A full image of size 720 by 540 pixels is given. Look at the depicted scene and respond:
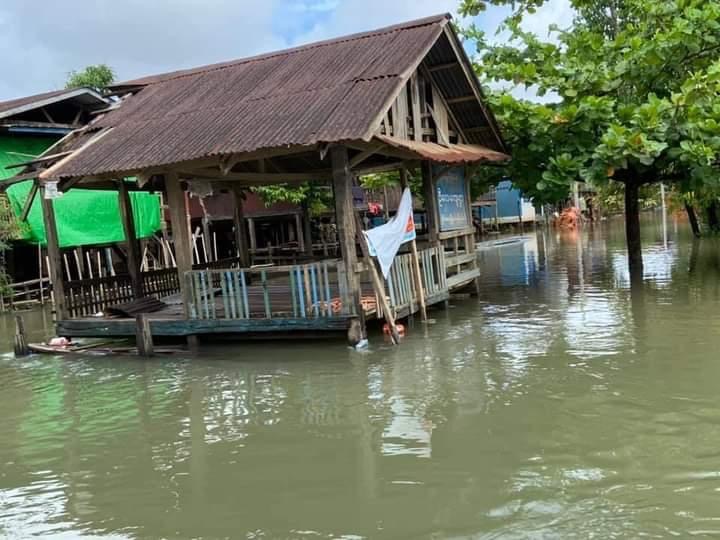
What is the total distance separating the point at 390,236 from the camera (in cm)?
963

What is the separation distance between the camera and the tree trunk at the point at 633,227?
46.0 ft

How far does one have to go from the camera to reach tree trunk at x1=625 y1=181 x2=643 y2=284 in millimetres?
14023

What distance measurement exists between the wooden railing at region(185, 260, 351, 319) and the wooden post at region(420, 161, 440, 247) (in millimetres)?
2058

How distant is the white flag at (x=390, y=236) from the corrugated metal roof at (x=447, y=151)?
792 millimetres

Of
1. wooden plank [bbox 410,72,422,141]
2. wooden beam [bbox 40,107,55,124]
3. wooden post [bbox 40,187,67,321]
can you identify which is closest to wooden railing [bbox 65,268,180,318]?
wooden post [bbox 40,187,67,321]

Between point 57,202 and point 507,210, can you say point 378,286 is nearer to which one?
point 57,202

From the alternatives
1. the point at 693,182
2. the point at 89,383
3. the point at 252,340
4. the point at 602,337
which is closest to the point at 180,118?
the point at 252,340

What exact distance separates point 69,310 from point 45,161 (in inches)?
99.5

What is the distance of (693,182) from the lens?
12383 mm

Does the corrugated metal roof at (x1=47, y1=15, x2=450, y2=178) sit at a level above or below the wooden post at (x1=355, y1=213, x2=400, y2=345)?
above

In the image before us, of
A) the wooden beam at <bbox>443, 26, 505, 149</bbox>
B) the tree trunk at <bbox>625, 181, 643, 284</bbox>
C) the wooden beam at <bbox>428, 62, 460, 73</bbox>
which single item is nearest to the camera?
the wooden beam at <bbox>443, 26, 505, 149</bbox>

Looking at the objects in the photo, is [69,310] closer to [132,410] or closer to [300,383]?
[132,410]

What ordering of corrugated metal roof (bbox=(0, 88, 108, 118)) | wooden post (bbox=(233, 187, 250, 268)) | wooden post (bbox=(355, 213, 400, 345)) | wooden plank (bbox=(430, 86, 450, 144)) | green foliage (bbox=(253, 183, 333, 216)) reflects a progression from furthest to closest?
green foliage (bbox=(253, 183, 333, 216))
corrugated metal roof (bbox=(0, 88, 108, 118))
wooden post (bbox=(233, 187, 250, 268))
wooden plank (bbox=(430, 86, 450, 144))
wooden post (bbox=(355, 213, 400, 345))

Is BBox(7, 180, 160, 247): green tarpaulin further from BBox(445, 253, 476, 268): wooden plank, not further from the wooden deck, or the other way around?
BBox(445, 253, 476, 268): wooden plank
